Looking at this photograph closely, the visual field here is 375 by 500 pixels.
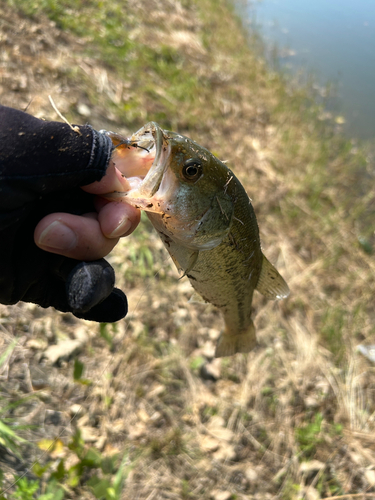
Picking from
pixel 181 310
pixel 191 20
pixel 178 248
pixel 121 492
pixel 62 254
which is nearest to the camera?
pixel 62 254

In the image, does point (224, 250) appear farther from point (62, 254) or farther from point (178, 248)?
point (62, 254)

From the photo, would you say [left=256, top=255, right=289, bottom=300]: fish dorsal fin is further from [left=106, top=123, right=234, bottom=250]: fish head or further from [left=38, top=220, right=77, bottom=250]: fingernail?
[left=38, top=220, right=77, bottom=250]: fingernail

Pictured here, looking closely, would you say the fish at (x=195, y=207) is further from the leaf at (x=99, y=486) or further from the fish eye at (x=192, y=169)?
the leaf at (x=99, y=486)

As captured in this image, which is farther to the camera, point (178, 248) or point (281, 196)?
point (281, 196)

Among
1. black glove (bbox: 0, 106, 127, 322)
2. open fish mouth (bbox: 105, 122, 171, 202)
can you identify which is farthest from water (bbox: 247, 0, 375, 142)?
black glove (bbox: 0, 106, 127, 322)

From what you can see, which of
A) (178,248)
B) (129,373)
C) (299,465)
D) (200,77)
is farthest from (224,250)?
(200,77)

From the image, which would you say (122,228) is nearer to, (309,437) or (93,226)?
(93,226)
